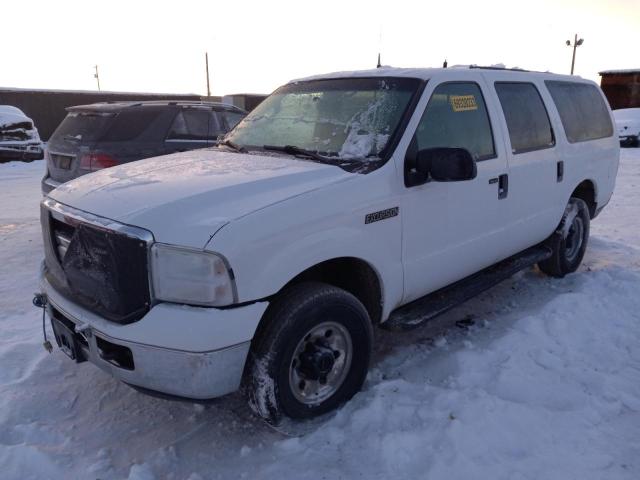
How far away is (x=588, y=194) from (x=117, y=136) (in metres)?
5.27

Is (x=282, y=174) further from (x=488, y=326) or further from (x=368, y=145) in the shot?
(x=488, y=326)

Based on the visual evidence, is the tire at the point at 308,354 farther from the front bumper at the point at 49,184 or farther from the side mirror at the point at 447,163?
the front bumper at the point at 49,184

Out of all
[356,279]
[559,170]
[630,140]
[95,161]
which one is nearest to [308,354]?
[356,279]

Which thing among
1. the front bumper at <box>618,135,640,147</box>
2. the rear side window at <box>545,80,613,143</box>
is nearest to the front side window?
the rear side window at <box>545,80,613,143</box>

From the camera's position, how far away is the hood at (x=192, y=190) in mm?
2389

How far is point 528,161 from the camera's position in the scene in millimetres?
4145

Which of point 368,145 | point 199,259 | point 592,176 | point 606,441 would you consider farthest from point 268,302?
point 592,176

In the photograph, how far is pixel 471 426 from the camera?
280 cm

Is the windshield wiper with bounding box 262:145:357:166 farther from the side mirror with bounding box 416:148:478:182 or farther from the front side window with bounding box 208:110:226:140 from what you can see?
the front side window with bounding box 208:110:226:140

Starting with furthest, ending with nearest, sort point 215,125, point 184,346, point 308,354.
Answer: point 215,125, point 308,354, point 184,346

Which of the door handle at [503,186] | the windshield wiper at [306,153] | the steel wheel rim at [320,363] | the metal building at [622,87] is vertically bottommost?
the steel wheel rim at [320,363]

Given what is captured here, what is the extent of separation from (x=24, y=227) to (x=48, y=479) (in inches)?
225

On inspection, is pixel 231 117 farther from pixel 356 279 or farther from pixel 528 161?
pixel 356 279

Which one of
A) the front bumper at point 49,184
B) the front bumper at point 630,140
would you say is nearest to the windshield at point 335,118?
the front bumper at point 49,184
